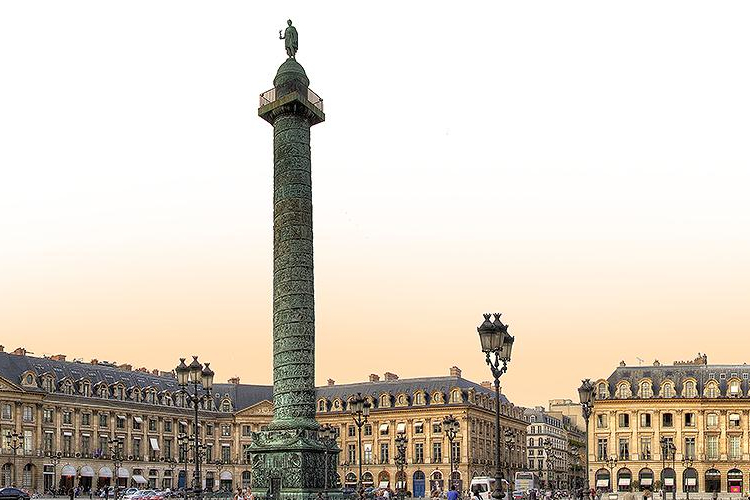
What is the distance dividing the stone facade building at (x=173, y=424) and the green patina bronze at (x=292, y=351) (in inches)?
1917

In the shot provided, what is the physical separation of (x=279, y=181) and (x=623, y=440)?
184 ft

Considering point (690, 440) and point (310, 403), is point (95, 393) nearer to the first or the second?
point (690, 440)

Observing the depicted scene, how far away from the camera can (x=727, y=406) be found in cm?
8150

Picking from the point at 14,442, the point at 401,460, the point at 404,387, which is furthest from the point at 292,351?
the point at 404,387

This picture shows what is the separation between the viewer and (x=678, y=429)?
3223 inches

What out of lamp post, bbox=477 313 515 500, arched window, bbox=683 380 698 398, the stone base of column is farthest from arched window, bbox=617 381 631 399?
lamp post, bbox=477 313 515 500

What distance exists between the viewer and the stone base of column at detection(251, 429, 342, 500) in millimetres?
33281

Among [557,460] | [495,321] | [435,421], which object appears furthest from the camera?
[557,460]

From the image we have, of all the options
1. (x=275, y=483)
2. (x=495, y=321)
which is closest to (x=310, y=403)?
(x=275, y=483)

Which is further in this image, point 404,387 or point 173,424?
point 404,387

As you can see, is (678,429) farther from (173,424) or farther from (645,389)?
(173,424)

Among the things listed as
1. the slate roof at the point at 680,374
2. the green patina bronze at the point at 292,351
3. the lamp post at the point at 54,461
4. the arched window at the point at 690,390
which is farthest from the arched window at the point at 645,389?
the green patina bronze at the point at 292,351

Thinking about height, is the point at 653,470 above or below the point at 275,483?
below

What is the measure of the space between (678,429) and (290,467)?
55630mm
